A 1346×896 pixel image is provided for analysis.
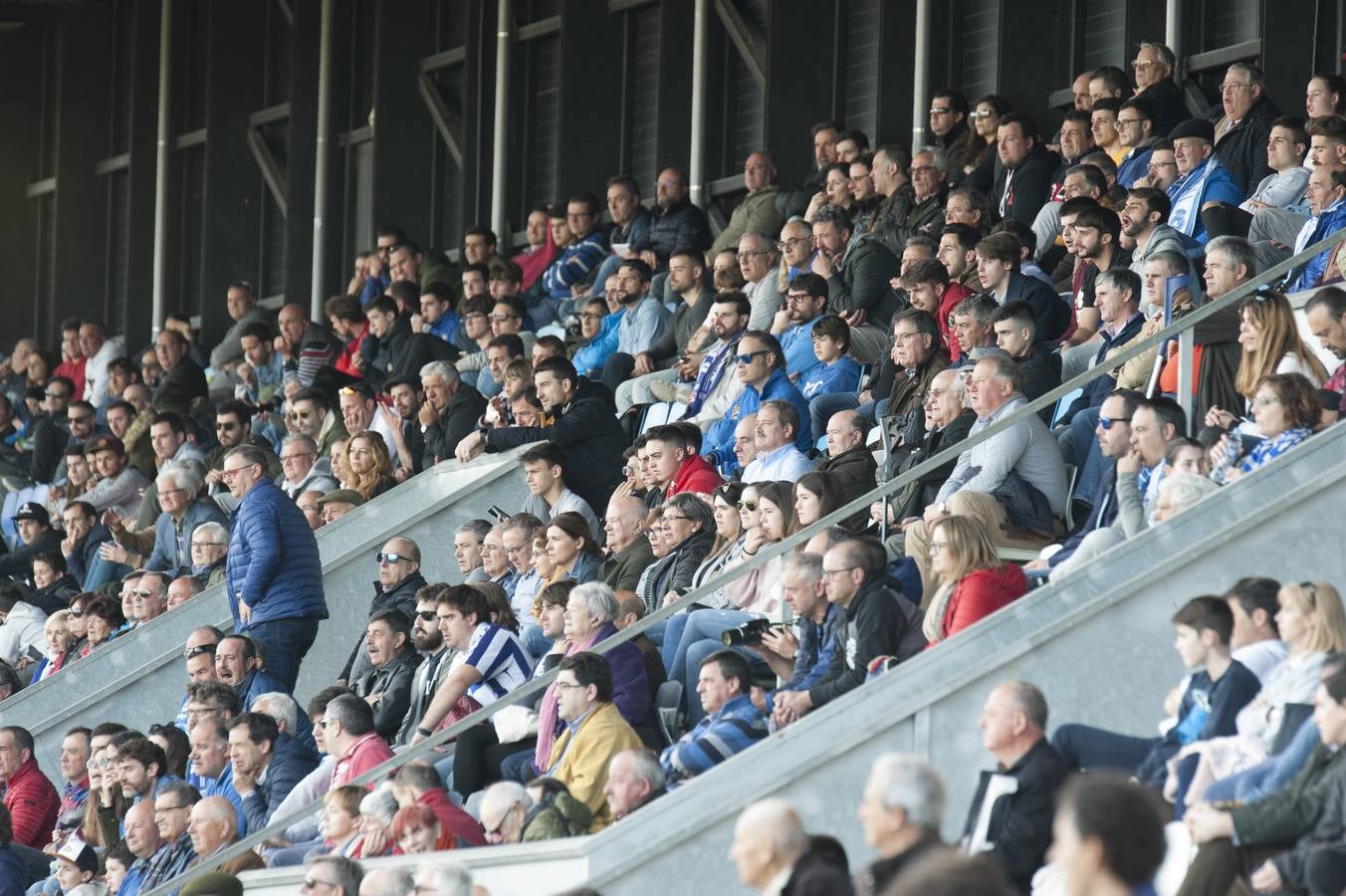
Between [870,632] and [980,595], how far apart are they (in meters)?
0.40

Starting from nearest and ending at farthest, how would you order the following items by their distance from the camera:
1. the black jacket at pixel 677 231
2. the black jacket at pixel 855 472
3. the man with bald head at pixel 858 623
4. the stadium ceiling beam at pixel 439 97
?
1. the man with bald head at pixel 858 623
2. the black jacket at pixel 855 472
3. the black jacket at pixel 677 231
4. the stadium ceiling beam at pixel 439 97

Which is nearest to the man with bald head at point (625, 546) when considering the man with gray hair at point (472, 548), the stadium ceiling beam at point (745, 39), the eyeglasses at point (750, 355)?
the man with gray hair at point (472, 548)

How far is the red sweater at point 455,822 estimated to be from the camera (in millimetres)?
8273

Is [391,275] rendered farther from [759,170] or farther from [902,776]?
[902,776]

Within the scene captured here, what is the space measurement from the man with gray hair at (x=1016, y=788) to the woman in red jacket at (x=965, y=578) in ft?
4.18

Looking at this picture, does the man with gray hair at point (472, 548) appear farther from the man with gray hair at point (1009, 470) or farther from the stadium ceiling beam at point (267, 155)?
the stadium ceiling beam at point (267, 155)

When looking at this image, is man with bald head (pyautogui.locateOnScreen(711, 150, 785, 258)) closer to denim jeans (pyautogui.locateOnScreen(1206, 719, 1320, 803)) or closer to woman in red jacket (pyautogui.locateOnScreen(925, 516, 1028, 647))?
woman in red jacket (pyautogui.locateOnScreen(925, 516, 1028, 647))

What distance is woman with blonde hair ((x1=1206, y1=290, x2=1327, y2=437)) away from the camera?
8.80 m

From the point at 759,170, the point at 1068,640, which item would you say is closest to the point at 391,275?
the point at 759,170

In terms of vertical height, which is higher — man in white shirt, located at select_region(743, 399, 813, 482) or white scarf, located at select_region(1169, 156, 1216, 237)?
white scarf, located at select_region(1169, 156, 1216, 237)

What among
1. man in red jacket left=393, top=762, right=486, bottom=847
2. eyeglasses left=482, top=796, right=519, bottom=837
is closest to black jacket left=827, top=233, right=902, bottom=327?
man in red jacket left=393, top=762, right=486, bottom=847

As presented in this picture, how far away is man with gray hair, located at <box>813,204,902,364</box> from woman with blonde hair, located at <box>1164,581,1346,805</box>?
19.3ft

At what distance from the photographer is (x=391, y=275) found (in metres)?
18.2

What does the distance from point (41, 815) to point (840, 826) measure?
5.65 meters
